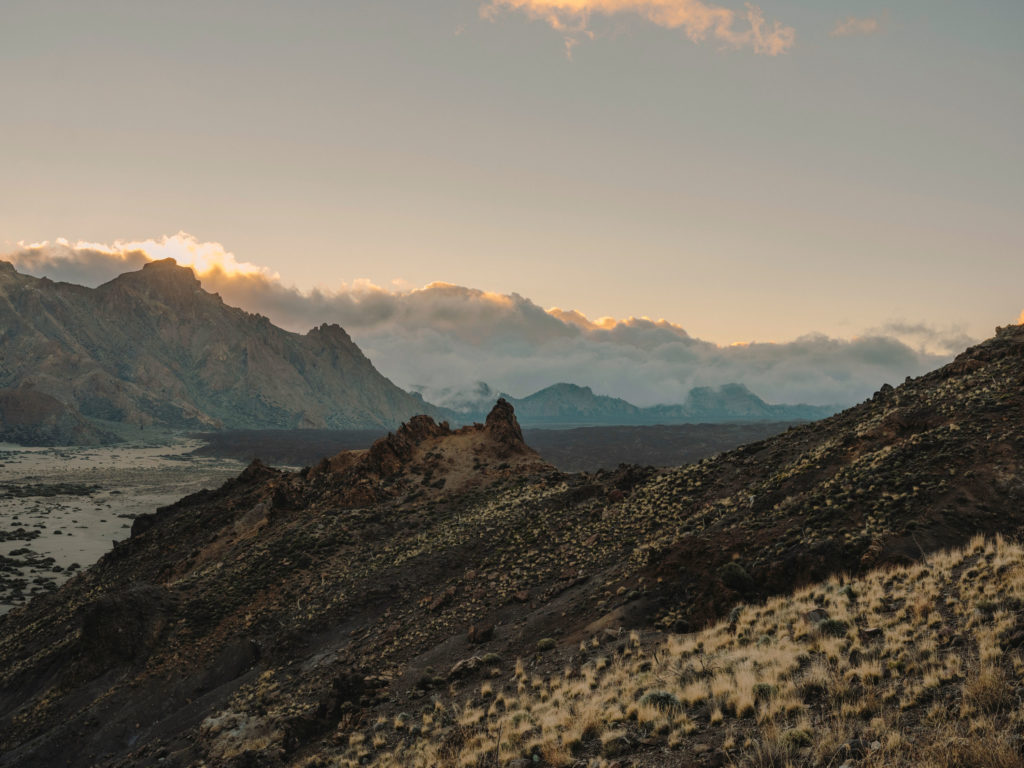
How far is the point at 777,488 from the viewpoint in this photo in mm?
27141

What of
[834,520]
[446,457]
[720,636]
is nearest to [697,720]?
[720,636]

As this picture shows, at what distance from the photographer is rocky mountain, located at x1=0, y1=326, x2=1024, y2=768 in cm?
1096

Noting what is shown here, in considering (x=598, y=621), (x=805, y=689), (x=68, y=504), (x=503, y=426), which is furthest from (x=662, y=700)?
(x=68, y=504)

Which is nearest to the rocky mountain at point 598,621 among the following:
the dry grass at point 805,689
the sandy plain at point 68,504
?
the dry grass at point 805,689

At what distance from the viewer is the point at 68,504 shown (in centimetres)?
10988

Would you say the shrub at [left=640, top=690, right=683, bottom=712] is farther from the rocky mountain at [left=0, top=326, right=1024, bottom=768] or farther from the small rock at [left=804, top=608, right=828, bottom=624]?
the small rock at [left=804, top=608, right=828, bottom=624]

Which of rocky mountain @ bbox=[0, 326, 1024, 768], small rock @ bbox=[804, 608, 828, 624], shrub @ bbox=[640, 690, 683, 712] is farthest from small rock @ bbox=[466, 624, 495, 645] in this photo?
small rock @ bbox=[804, 608, 828, 624]

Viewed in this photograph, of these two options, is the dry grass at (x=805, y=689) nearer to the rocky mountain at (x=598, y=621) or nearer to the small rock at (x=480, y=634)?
the rocky mountain at (x=598, y=621)

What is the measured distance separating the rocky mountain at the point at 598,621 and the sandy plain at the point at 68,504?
27758 mm

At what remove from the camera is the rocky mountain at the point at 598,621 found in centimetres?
1096

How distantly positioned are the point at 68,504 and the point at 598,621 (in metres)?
123

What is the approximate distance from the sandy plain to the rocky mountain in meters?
27.8

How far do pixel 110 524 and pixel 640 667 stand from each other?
10436cm

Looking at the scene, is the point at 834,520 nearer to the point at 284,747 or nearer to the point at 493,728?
the point at 493,728
